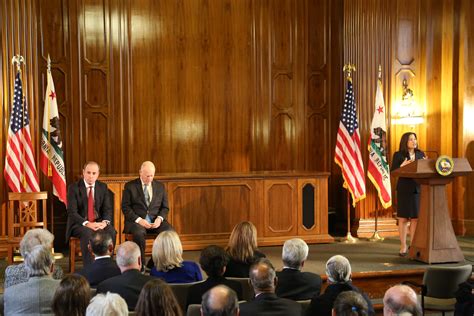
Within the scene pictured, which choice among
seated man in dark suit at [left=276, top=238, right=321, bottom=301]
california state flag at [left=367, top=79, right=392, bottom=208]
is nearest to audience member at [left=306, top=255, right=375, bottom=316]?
seated man in dark suit at [left=276, top=238, right=321, bottom=301]

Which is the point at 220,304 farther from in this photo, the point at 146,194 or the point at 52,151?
the point at 52,151

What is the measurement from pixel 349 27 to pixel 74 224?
16.7ft

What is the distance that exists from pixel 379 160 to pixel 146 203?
347 centimetres

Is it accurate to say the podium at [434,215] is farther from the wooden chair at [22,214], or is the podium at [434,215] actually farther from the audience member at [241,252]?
the wooden chair at [22,214]

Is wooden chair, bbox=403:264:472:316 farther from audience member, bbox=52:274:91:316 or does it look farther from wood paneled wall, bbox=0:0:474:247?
wood paneled wall, bbox=0:0:474:247

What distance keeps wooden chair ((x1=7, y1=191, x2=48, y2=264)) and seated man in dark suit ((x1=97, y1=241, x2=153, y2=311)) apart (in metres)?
3.23

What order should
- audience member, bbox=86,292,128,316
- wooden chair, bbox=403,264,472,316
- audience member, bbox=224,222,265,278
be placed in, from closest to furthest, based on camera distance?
audience member, bbox=86,292,128,316
audience member, bbox=224,222,265,278
wooden chair, bbox=403,264,472,316

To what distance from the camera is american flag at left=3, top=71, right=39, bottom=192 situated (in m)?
7.43

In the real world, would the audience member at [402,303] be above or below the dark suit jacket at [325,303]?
above

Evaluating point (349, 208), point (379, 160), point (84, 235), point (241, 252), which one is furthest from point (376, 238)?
point (241, 252)

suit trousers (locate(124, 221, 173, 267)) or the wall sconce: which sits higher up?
the wall sconce

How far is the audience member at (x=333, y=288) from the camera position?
358 cm

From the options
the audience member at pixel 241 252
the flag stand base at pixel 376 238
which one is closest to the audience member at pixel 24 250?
the audience member at pixel 241 252

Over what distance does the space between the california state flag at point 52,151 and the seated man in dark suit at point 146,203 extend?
1.19 meters
